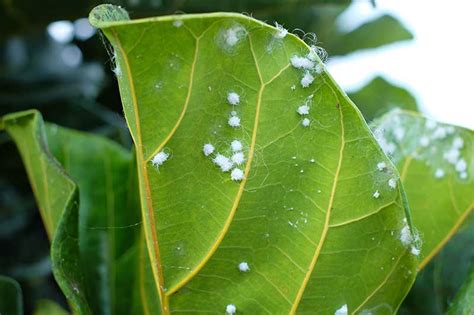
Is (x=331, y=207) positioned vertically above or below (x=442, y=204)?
above

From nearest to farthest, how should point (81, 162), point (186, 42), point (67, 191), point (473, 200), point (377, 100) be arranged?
point (186, 42), point (67, 191), point (473, 200), point (81, 162), point (377, 100)

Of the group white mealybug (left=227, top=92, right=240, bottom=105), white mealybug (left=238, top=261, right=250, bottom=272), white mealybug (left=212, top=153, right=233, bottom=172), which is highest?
white mealybug (left=227, top=92, right=240, bottom=105)

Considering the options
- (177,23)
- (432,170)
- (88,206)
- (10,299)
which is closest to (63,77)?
(88,206)

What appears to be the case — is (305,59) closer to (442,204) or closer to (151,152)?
(151,152)

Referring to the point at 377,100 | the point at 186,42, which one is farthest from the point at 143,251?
the point at 377,100

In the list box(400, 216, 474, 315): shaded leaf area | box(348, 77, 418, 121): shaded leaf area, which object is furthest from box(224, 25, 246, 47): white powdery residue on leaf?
box(348, 77, 418, 121): shaded leaf area

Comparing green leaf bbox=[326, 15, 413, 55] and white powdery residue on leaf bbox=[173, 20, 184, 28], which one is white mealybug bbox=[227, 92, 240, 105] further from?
green leaf bbox=[326, 15, 413, 55]
